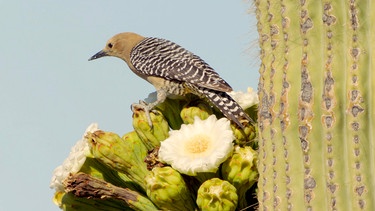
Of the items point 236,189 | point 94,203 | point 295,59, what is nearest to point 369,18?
point 295,59

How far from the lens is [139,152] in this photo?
12.5 feet

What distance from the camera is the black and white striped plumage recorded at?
5.23 m

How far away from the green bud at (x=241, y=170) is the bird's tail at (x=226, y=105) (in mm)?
258

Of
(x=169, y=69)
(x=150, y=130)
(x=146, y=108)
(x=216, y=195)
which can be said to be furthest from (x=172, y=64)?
(x=216, y=195)

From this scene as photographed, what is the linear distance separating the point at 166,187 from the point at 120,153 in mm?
294

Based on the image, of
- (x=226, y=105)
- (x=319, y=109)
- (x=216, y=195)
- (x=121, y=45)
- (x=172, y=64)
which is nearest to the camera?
(x=319, y=109)

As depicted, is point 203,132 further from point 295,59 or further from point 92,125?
point 295,59

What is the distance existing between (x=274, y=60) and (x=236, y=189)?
2.51 feet

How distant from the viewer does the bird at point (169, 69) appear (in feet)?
16.5

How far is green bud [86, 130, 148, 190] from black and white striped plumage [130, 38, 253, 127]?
26.2 inches

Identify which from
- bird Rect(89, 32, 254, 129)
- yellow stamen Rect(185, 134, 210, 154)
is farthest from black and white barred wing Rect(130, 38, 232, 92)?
yellow stamen Rect(185, 134, 210, 154)

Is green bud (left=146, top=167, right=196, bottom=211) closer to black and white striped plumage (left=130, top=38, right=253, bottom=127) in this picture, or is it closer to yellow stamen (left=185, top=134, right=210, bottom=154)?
yellow stamen (left=185, top=134, right=210, bottom=154)

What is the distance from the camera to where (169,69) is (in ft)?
19.7

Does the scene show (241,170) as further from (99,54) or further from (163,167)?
(99,54)
